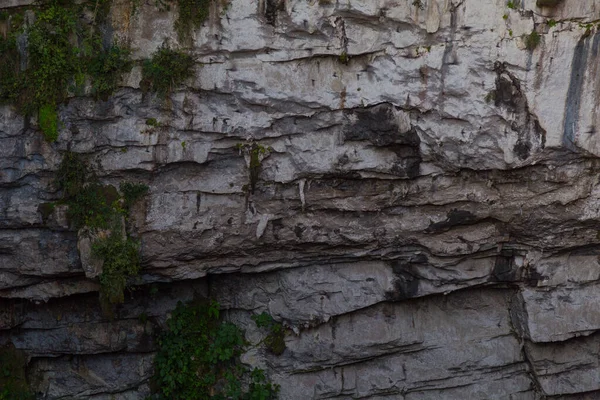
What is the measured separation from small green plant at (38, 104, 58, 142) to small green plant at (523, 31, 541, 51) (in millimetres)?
5033

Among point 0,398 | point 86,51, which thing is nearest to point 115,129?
point 86,51

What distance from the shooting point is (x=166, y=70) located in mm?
7598

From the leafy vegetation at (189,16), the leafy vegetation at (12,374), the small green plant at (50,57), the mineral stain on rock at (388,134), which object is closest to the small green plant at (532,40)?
the mineral stain on rock at (388,134)

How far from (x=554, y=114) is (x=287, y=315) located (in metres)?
3.99

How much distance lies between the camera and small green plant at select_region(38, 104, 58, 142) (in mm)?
7801

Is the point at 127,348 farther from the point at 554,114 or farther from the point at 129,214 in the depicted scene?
the point at 554,114

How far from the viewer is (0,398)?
8961 mm

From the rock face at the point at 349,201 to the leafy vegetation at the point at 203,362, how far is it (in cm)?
23

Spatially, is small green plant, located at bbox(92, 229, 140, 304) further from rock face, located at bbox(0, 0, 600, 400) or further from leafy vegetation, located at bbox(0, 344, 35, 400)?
leafy vegetation, located at bbox(0, 344, 35, 400)

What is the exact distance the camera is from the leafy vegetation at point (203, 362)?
353 inches

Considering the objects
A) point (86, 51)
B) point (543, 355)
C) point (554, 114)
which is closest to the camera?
point (554, 114)

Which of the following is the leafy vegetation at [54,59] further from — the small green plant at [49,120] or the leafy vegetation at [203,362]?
the leafy vegetation at [203,362]

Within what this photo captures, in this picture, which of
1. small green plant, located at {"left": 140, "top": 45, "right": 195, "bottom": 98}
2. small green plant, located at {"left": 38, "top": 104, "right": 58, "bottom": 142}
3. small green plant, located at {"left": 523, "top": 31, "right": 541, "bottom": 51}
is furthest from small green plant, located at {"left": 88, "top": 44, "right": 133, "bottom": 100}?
small green plant, located at {"left": 523, "top": 31, "right": 541, "bottom": 51}

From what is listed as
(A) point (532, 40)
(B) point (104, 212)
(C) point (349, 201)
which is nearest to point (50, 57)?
(B) point (104, 212)
